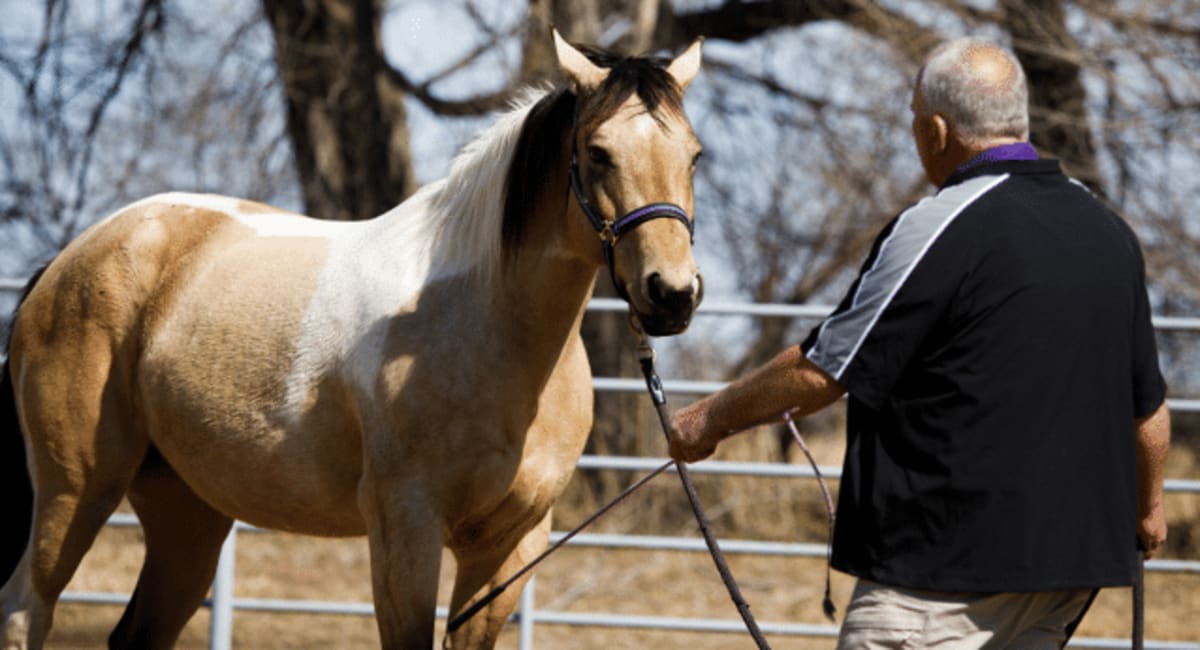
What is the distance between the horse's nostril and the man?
14.9 inches

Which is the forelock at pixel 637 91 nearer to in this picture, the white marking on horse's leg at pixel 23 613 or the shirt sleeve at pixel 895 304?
the shirt sleeve at pixel 895 304

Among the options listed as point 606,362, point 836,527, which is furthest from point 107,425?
point 606,362

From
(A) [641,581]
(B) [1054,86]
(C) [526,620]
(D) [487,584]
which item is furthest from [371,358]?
(B) [1054,86]

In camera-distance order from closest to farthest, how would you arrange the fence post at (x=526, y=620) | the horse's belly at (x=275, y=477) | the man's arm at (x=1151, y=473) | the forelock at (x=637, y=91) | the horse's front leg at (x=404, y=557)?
the man's arm at (x=1151, y=473) < the forelock at (x=637, y=91) < the horse's front leg at (x=404, y=557) < the horse's belly at (x=275, y=477) < the fence post at (x=526, y=620)

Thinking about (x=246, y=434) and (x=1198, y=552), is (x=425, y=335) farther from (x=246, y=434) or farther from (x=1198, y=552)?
(x=1198, y=552)

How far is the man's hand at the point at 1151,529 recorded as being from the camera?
2727 mm

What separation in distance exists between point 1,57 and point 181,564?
19.1 ft

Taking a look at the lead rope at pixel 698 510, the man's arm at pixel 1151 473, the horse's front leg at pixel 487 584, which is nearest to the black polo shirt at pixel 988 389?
the man's arm at pixel 1151 473

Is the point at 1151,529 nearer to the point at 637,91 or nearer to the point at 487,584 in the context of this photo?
the point at 637,91

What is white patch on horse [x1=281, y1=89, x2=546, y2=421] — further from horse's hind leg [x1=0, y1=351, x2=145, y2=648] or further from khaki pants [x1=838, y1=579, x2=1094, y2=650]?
khaki pants [x1=838, y1=579, x2=1094, y2=650]

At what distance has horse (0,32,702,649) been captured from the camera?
3133 mm

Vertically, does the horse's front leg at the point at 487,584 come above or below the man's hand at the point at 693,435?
below

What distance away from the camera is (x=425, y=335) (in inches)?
133

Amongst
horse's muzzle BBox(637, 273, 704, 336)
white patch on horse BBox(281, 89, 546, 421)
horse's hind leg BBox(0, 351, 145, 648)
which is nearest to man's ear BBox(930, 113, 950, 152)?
horse's muzzle BBox(637, 273, 704, 336)
